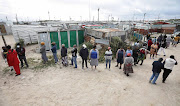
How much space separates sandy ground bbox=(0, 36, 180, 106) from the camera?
3.44 meters

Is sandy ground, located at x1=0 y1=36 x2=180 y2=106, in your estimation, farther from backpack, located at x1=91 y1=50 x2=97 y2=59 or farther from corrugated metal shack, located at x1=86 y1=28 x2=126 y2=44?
corrugated metal shack, located at x1=86 y1=28 x2=126 y2=44

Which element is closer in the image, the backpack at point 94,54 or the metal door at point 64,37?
the backpack at point 94,54

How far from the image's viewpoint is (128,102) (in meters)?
3.40

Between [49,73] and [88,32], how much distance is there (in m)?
6.62

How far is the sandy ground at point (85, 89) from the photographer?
11.3 feet

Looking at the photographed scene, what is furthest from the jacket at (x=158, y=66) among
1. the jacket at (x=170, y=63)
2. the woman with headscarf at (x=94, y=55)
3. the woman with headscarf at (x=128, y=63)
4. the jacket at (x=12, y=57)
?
the jacket at (x=12, y=57)

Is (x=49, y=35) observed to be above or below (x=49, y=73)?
above

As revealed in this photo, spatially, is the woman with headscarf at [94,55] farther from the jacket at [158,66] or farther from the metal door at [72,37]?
the metal door at [72,37]

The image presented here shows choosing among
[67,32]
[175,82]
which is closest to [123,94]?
[175,82]

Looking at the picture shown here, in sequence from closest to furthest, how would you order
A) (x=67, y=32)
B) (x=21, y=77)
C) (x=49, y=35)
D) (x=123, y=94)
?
(x=123, y=94) → (x=21, y=77) → (x=49, y=35) → (x=67, y=32)

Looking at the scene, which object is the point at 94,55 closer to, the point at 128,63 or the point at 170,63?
the point at 128,63

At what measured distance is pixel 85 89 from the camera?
408cm

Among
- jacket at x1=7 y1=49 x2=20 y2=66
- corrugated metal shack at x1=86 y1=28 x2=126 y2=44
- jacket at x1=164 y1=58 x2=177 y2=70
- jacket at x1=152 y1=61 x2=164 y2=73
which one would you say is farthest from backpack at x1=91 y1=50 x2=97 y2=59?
jacket at x1=7 y1=49 x2=20 y2=66

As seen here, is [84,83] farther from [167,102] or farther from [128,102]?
[167,102]
